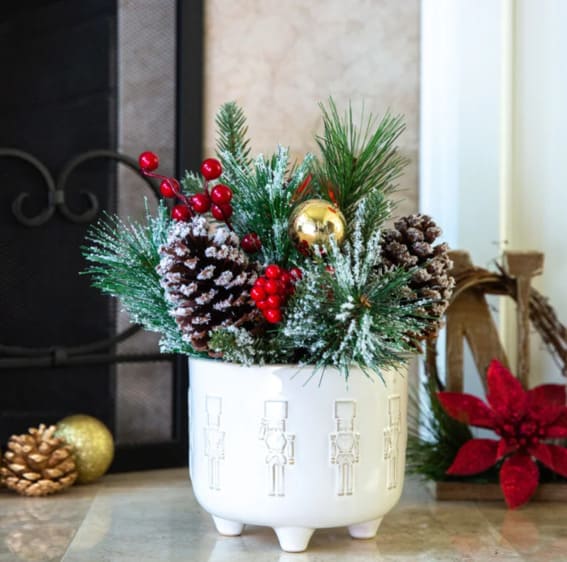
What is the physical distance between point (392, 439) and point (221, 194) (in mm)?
249

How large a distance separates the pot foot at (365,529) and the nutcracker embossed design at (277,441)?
0.10 meters

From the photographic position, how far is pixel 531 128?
110 centimetres

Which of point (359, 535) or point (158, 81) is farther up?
point (158, 81)

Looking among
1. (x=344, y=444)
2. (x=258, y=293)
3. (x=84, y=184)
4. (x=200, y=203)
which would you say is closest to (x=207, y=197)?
(x=200, y=203)

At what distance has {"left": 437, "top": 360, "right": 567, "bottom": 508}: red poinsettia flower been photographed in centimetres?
88

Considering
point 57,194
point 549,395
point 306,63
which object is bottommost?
point 549,395

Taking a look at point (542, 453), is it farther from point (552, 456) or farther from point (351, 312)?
point (351, 312)

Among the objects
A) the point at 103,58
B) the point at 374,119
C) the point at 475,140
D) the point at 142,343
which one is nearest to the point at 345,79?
the point at 374,119

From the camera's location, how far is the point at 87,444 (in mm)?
968

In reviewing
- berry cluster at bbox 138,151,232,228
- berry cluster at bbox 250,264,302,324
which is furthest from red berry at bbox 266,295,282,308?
berry cluster at bbox 138,151,232,228

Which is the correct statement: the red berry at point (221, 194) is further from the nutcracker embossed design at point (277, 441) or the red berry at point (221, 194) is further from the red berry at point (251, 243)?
the nutcracker embossed design at point (277, 441)

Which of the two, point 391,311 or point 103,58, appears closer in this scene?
point 391,311

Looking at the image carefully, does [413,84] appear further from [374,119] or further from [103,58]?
[103,58]

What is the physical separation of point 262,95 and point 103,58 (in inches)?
7.4
